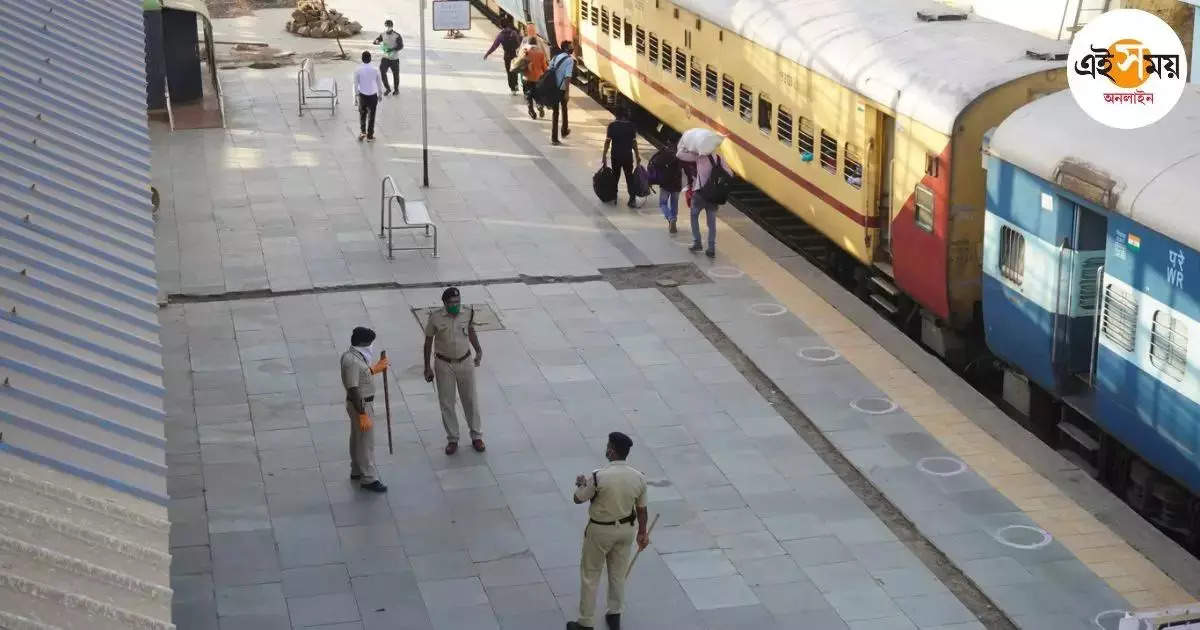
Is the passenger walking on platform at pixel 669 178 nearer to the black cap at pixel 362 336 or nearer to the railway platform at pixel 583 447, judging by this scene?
the railway platform at pixel 583 447

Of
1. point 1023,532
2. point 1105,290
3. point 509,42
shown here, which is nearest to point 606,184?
point 509,42

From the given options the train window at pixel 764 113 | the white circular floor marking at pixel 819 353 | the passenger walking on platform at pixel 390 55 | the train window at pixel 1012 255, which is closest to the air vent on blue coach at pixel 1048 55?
the train window at pixel 1012 255

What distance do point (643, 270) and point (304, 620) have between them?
9851 mm

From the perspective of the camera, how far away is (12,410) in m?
8.16

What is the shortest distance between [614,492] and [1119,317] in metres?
4.96

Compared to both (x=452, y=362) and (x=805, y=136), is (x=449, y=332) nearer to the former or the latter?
A: (x=452, y=362)

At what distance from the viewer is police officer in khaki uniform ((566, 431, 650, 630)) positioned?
11.6m

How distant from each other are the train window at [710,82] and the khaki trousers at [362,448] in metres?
11.2

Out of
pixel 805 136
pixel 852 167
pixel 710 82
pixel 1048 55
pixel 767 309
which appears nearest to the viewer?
pixel 1048 55

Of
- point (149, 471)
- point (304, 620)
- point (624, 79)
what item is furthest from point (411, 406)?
point (624, 79)

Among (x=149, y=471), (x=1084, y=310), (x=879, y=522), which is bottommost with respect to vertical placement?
(x=879, y=522)

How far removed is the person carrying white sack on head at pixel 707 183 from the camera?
21500 mm

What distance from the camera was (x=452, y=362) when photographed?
15125 millimetres

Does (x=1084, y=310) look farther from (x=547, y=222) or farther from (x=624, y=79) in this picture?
(x=624, y=79)
